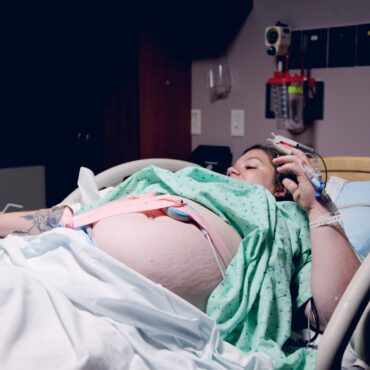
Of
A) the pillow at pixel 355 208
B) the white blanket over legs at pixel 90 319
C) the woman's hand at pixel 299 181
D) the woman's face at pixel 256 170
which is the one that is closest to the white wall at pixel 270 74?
the pillow at pixel 355 208

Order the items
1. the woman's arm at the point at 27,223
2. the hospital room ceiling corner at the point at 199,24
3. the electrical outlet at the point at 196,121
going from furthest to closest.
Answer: the electrical outlet at the point at 196,121
the hospital room ceiling corner at the point at 199,24
the woman's arm at the point at 27,223

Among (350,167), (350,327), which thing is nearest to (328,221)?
(350,327)

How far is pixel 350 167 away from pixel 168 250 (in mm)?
1070

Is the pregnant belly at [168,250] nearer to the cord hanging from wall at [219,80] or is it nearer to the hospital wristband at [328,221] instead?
the hospital wristband at [328,221]

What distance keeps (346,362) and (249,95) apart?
1642 millimetres

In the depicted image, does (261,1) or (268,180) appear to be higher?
(261,1)

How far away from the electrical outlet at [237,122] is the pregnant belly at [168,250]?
1.36m

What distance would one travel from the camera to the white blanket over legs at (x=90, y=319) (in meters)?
0.87

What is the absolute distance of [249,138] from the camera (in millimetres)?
2566

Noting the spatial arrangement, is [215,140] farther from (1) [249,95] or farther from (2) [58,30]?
(2) [58,30]

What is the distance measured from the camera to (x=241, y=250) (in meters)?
1.25

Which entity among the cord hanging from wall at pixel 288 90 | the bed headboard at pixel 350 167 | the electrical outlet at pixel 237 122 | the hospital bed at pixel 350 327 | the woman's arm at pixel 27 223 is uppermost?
the cord hanging from wall at pixel 288 90

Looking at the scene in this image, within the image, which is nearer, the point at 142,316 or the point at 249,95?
the point at 142,316

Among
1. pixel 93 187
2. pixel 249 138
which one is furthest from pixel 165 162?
pixel 249 138
